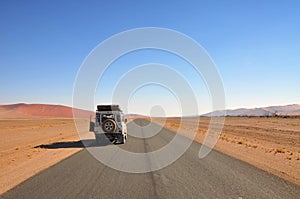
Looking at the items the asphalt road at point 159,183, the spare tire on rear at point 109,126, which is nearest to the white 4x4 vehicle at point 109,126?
the spare tire on rear at point 109,126

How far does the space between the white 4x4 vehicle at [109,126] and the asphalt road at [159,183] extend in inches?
335

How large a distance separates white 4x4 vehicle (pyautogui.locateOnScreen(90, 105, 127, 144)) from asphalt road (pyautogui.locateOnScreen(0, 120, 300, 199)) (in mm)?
8518

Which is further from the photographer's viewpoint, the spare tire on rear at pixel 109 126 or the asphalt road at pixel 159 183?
the spare tire on rear at pixel 109 126

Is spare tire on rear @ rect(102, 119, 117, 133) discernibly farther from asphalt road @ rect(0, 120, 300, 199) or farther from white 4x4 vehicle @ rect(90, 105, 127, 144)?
asphalt road @ rect(0, 120, 300, 199)

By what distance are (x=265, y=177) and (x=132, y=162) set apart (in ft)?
17.7

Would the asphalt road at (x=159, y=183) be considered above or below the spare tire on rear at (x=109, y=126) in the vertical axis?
below

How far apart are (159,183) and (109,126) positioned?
11.8 metres

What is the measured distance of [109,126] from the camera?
63.0 ft

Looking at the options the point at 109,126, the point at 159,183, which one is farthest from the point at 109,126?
the point at 159,183

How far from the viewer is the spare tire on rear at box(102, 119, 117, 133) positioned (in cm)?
1909

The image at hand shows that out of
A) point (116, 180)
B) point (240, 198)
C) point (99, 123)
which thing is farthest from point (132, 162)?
point (99, 123)

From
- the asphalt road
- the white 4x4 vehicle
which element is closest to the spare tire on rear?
the white 4x4 vehicle

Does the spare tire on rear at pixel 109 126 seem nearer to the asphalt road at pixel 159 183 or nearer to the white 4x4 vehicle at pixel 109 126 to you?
the white 4x4 vehicle at pixel 109 126

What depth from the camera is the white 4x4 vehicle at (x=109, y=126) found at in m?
19.2
